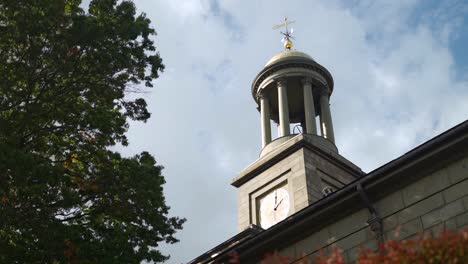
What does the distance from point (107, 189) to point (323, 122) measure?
17.4 metres

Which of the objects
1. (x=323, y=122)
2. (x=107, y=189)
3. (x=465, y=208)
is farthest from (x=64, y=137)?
(x=323, y=122)

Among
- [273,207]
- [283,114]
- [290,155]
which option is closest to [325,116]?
[283,114]

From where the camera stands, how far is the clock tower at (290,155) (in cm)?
2688

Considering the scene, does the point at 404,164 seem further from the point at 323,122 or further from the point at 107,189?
the point at 323,122

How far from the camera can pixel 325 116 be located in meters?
32.0

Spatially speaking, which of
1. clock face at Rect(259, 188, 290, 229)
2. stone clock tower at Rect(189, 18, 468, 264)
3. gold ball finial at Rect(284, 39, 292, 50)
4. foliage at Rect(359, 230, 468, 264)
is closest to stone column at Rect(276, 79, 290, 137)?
clock face at Rect(259, 188, 290, 229)

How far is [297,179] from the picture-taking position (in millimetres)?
26766

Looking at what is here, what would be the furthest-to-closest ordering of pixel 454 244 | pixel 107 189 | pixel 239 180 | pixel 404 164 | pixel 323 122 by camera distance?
pixel 323 122 < pixel 239 180 < pixel 107 189 < pixel 404 164 < pixel 454 244

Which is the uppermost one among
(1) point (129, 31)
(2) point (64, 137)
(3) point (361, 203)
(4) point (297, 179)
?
(4) point (297, 179)

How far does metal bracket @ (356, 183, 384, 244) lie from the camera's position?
47.6ft

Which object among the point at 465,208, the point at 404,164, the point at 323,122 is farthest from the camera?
the point at 323,122

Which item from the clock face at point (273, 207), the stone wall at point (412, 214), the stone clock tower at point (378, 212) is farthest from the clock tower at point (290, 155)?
the stone wall at point (412, 214)

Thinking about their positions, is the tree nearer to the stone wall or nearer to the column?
the stone wall

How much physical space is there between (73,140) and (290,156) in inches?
496
